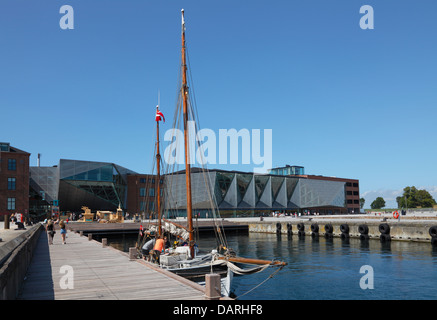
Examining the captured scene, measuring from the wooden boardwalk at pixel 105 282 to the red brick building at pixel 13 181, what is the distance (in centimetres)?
6757

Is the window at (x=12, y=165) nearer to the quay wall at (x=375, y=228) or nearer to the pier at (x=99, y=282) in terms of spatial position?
the quay wall at (x=375, y=228)

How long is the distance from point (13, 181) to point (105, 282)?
76.9 m

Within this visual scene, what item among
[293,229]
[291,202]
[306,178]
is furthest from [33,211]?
[306,178]

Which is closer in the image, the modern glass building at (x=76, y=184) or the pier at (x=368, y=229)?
the pier at (x=368, y=229)

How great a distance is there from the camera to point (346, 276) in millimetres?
25500

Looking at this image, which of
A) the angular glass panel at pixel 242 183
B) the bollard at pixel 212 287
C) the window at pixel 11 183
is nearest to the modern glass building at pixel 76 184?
the window at pixel 11 183

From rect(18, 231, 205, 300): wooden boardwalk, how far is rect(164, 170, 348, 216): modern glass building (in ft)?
227

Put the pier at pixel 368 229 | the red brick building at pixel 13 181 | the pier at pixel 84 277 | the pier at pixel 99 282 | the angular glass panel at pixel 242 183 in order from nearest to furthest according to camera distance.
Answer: the pier at pixel 84 277 < the pier at pixel 99 282 < the pier at pixel 368 229 < the red brick building at pixel 13 181 < the angular glass panel at pixel 242 183

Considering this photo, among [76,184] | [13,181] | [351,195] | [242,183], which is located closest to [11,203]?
[13,181]

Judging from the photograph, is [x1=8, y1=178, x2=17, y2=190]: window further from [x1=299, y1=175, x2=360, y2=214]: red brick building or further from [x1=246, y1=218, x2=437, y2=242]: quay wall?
[x1=299, y1=175, x2=360, y2=214]: red brick building

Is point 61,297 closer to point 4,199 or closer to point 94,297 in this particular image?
point 94,297

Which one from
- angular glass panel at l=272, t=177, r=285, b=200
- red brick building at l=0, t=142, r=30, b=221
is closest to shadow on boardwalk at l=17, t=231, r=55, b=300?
red brick building at l=0, t=142, r=30, b=221

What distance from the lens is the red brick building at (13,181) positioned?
79.2 m
